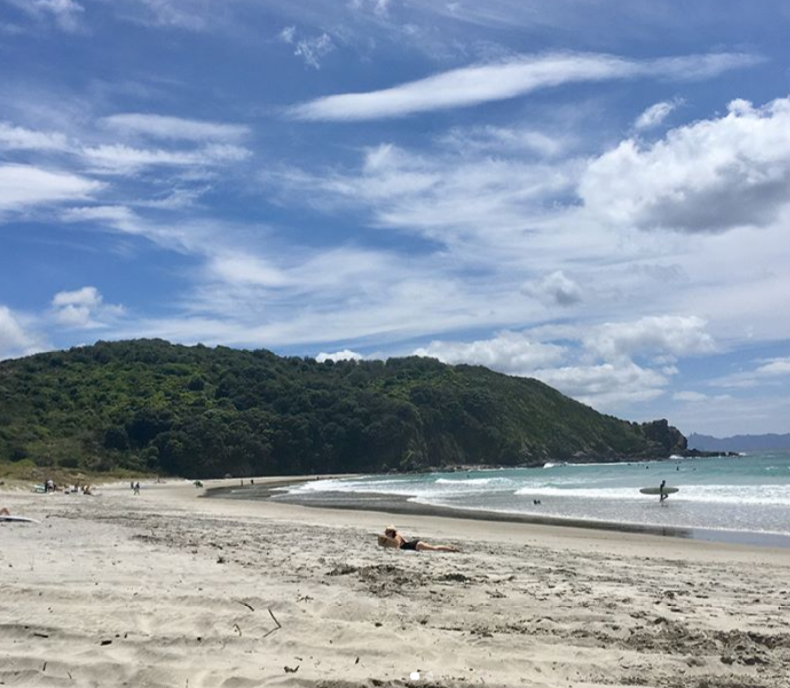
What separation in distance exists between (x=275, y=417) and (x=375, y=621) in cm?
11240

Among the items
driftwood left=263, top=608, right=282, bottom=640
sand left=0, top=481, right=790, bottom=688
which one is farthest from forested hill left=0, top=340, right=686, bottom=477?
driftwood left=263, top=608, right=282, bottom=640

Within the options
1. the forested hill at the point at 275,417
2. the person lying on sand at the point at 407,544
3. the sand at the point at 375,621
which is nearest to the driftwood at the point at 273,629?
the sand at the point at 375,621

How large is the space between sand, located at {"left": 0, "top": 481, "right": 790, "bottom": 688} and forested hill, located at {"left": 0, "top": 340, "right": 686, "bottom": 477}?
252 ft

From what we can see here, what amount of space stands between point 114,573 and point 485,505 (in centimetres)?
2741

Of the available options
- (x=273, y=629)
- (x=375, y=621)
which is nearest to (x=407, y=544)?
(x=375, y=621)

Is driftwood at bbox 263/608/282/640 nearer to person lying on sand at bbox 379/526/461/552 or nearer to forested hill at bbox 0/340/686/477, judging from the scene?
person lying on sand at bbox 379/526/461/552

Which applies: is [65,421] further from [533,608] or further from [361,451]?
[533,608]

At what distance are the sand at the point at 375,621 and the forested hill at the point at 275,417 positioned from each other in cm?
7671

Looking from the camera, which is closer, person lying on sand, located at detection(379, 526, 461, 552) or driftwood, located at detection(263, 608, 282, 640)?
driftwood, located at detection(263, 608, 282, 640)

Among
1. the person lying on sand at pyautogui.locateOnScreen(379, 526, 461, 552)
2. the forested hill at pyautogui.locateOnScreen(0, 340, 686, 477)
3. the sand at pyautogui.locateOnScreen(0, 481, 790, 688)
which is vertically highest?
the forested hill at pyautogui.locateOnScreen(0, 340, 686, 477)

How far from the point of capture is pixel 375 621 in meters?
6.51

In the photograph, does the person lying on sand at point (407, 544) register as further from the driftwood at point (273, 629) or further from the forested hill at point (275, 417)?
the forested hill at point (275, 417)

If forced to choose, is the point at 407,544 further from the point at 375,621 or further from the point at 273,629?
the point at 273,629

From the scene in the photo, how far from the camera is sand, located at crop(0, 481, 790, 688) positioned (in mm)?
5141
